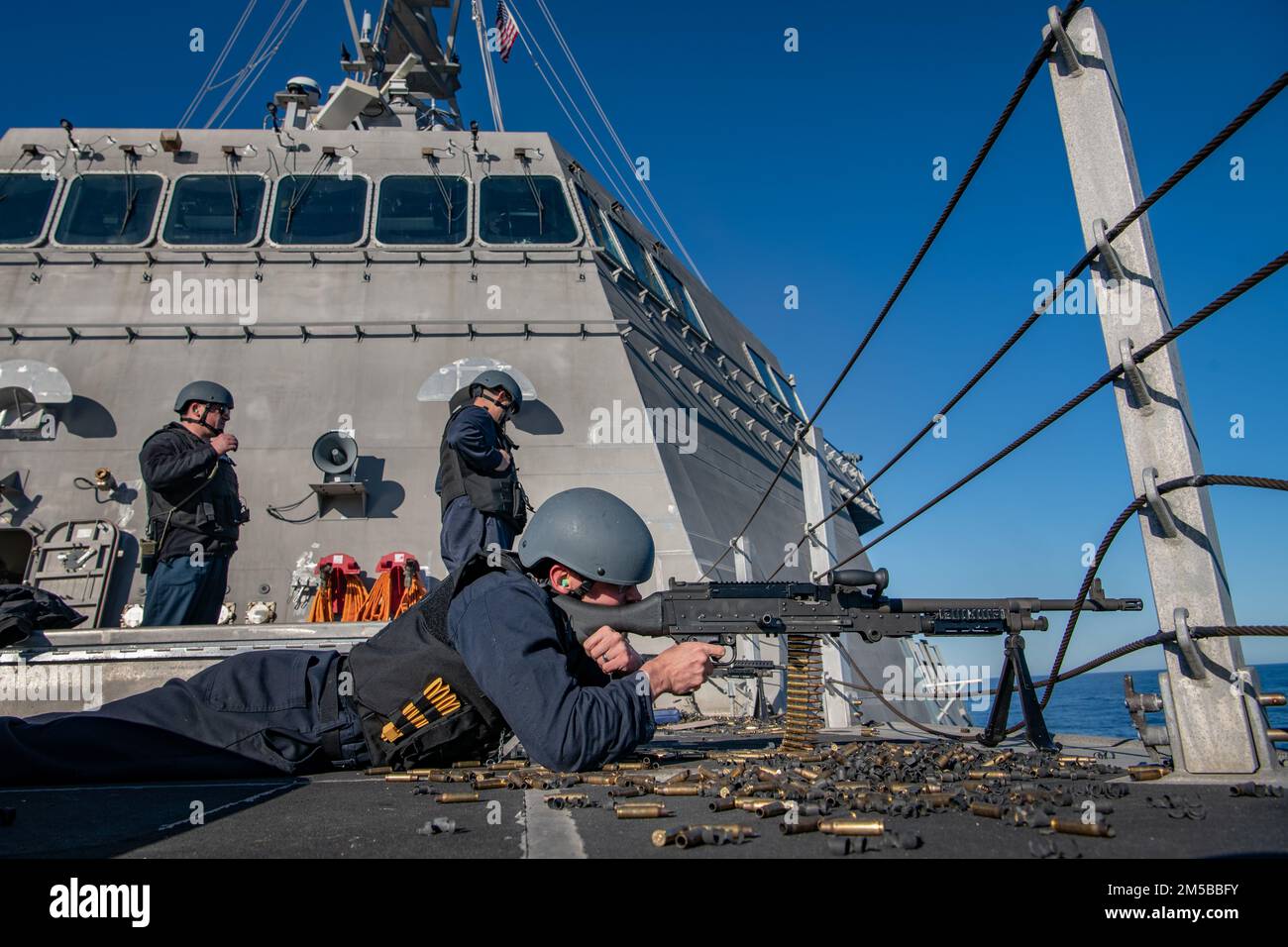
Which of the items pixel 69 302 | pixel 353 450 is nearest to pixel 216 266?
pixel 69 302

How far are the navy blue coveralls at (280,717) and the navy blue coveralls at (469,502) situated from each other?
2020 mm

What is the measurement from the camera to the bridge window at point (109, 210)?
7879 mm

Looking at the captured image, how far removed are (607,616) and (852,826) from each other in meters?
1.32

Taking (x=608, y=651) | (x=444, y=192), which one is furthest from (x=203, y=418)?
(x=608, y=651)

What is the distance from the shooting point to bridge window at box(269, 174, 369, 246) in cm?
805

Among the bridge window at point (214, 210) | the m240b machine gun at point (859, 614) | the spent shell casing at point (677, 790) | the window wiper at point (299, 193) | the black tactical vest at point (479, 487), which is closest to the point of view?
the spent shell casing at point (677, 790)

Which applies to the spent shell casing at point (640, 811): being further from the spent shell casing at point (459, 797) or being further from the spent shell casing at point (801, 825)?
the spent shell casing at point (459, 797)

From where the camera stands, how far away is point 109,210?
8.05 metres

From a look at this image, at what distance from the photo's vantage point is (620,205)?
1016 centimetres

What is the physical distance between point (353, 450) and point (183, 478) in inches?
58.4

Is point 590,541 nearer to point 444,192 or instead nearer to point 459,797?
point 459,797

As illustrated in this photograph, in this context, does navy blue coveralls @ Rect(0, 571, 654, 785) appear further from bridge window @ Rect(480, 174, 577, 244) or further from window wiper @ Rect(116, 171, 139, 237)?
window wiper @ Rect(116, 171, 139, 237)

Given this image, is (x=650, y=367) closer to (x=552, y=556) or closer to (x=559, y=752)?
(x=552, y=556)

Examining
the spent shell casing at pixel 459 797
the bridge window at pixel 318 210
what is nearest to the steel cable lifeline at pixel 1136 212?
the spent shell casing at pixel 459 797
